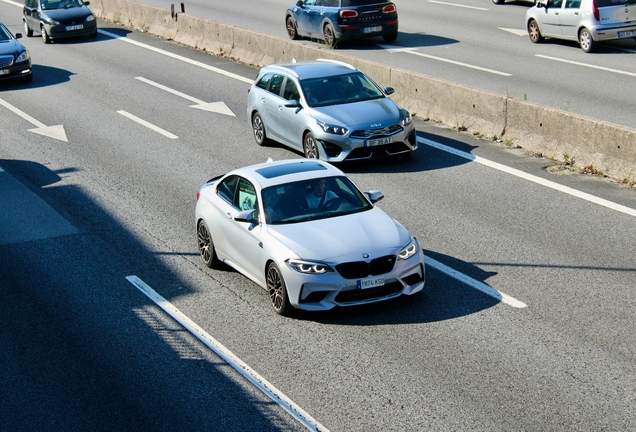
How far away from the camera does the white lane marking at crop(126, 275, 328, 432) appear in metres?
7.95

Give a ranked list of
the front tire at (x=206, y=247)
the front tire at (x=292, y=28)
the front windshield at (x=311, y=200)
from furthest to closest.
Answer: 1. the front tire at (x=292, y=28)
2. the front tire at (x=206, y=247)
3. the front windshield at (x=311, y=200)

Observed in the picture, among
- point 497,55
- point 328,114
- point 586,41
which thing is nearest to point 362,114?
point 328,114

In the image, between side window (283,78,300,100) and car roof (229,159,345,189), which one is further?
side window (283,78,300,100)

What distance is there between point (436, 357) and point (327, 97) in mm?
8546

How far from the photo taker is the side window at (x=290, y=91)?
1692 cm

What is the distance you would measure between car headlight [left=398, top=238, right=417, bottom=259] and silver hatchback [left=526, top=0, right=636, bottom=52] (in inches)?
625

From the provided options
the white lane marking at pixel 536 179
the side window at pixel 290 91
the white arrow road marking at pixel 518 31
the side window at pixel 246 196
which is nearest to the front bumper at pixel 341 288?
the side window at pixel 246 196

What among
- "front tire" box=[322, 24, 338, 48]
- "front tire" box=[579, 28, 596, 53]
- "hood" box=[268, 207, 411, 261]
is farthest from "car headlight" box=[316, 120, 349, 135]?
"front tire" box=[322, 24, 338, 48]

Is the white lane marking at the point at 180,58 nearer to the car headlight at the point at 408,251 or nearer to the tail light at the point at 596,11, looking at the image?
the tail light at the point at 596,11

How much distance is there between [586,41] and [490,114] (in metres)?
8.73

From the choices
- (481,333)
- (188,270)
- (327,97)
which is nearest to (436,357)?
(481,333)

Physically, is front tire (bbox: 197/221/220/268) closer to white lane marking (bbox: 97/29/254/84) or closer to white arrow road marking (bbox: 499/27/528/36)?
white lane marking (bbox: 97/29/254/84)

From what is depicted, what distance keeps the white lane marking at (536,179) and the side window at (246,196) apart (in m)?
5.30

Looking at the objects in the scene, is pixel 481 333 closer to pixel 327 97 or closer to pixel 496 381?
pixel 496 381
